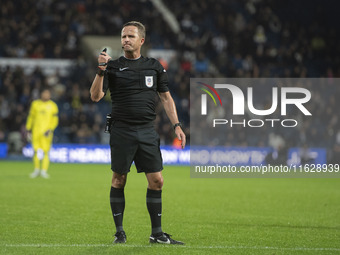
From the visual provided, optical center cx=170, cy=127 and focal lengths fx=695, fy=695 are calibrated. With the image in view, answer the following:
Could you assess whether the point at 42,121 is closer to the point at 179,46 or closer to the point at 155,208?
the point at 155,208

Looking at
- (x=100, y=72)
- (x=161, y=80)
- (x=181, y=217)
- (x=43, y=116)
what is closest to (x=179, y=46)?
(x=43, y=116)

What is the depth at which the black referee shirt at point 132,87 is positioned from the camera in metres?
7.04

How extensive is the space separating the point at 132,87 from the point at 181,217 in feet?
10.9

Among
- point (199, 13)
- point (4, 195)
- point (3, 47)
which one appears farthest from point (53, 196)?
point (199, 13)

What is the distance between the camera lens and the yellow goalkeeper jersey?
56.5ft

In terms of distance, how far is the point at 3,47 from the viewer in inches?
1108

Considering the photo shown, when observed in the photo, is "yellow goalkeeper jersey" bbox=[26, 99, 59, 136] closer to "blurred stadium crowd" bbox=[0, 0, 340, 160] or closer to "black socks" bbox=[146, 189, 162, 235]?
"blurred stadium crowd" bbox=[0, 0, 340, 160]

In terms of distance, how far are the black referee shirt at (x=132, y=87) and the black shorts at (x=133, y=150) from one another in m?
0.11

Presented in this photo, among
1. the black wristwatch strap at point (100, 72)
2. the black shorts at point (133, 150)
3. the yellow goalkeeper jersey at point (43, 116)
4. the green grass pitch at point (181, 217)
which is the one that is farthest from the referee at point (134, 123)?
the yellow goalkeeper jersey at point (43, 116)

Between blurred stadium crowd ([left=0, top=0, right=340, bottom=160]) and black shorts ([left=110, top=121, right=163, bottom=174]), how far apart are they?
54.8 ft

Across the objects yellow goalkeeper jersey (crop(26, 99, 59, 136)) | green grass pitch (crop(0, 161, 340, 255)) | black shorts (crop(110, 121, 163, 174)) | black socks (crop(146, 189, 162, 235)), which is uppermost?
yellow goalkeeper jersey (crop(26, 99, 59, 136))

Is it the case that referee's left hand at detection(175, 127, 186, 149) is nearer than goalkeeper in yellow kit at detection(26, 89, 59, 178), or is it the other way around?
referee's left hand at detection(175, 127, 186, 149)

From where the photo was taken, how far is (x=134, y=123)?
7.10m

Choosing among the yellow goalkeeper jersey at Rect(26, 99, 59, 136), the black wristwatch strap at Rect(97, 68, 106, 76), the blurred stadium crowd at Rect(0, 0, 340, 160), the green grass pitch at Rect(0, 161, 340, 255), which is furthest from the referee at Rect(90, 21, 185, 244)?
the blurred stadium crowd at Rect(0, 0, 340, 160)
